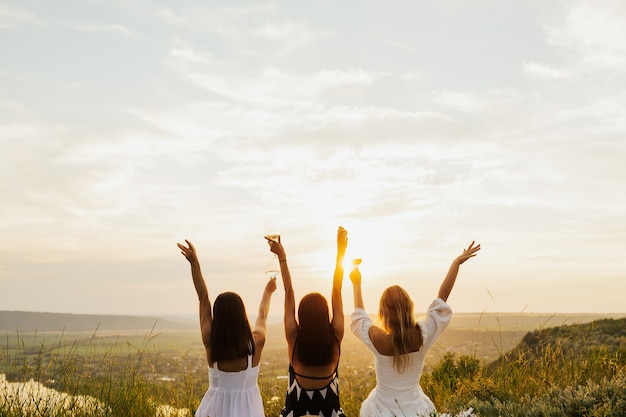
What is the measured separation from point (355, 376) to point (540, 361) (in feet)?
11.2

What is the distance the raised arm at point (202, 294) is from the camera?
7.03 meters

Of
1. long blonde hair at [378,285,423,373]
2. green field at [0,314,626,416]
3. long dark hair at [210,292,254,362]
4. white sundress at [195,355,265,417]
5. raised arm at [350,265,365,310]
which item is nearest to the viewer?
long dark hair at [210,292,254,362]

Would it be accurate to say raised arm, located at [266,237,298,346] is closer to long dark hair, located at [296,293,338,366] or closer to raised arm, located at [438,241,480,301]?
long dark hair, located at [296,293,338,366]

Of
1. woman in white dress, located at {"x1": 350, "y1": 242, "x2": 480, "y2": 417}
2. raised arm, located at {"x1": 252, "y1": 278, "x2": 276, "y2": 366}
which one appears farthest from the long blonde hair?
raised arm, located at {"x1": 252, "y1": 278, "x2": 276, "y2": 366}

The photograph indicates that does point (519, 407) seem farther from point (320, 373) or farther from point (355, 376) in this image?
point (355, 376)

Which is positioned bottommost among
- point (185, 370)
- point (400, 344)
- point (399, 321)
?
point (185, 370)

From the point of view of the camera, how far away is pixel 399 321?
7.02 m

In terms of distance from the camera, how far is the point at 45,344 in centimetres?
978

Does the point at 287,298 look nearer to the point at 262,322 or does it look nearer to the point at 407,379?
the point at 262,322

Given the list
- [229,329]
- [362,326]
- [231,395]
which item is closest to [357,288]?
[362,326]

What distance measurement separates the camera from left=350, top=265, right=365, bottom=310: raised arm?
770 centimetres

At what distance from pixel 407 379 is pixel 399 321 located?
0.76m

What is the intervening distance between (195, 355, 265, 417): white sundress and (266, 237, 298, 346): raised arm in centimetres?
58

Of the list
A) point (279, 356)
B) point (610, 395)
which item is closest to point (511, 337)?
point (610, 395)
